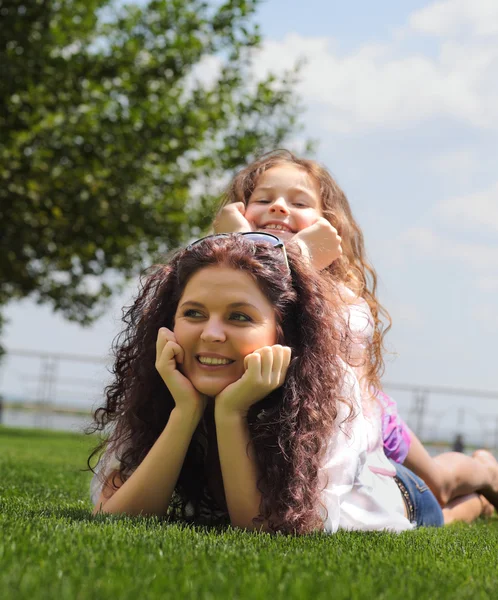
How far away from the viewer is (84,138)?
45.7 feet

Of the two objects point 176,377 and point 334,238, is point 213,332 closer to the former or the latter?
point 176,377

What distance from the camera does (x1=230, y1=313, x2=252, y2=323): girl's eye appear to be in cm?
296

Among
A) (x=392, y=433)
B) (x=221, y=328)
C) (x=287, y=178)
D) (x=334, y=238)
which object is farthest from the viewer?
(x=392, y=433)

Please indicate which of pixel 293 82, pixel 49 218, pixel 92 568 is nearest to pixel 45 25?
pixel 49 218

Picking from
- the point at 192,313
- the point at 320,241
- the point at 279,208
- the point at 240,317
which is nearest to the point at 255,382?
the point at 240,317

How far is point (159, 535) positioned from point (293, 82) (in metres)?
12.6

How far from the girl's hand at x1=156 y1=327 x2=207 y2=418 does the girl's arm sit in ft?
0.34

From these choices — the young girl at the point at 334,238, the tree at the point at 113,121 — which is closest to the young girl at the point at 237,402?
the young girl at the point at 334,238

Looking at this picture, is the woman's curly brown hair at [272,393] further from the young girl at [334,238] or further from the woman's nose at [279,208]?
the woman's nose at [279,208]

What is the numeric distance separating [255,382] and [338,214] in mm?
1882

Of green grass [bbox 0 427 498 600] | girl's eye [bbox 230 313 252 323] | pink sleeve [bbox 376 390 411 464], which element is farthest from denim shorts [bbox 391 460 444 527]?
girl's eye [bbox 230 313 252 323]

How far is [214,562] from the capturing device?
2232mm

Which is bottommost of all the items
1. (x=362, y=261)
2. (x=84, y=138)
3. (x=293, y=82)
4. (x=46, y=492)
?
(x=46, y=492)

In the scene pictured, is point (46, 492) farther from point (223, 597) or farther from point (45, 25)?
point (45, 25)
